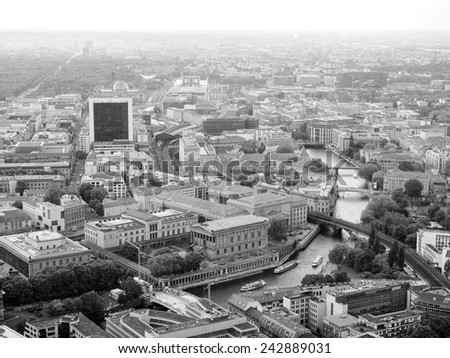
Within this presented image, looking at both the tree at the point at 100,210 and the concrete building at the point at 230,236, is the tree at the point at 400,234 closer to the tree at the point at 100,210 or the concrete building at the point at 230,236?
the concrete building at the point at 230,236

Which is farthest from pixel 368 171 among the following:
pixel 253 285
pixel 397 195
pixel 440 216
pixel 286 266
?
pixel 253 285

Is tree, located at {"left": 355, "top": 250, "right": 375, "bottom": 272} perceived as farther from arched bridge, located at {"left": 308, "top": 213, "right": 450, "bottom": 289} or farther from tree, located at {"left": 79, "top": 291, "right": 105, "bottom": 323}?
tree, located at {"left": 79, "top": 291, "right": 105, "bottom": 323}

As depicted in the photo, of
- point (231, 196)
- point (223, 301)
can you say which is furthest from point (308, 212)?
point (223, 301)

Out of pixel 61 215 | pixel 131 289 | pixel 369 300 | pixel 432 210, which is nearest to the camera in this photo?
pixel 369 300

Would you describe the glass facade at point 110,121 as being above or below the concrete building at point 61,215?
above

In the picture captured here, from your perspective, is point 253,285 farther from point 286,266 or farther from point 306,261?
point 306,261

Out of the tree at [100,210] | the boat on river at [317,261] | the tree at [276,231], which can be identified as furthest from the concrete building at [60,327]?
the tree at [100,210]

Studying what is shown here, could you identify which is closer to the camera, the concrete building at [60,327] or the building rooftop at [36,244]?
the concrete building at [60,327]
